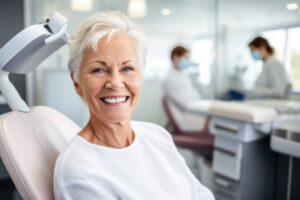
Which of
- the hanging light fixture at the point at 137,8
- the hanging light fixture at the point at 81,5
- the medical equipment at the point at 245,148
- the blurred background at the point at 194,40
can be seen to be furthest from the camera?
the hanging light fixture at the point at 137,8

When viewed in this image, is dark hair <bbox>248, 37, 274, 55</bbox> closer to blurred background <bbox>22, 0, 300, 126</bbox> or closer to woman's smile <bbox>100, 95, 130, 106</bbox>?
blurred background <bbox>22, 0, 300, 126</bbox>

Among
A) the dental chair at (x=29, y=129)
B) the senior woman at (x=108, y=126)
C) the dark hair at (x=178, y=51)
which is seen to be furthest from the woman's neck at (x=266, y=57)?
the dental chair at (x=29, y=129)

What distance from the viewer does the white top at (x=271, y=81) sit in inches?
74.7

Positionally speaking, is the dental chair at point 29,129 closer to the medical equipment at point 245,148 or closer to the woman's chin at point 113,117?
the woman's chin at point 113,117

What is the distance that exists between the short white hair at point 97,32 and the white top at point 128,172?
21cm

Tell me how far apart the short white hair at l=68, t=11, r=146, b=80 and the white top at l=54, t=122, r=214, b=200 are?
21 centimetres

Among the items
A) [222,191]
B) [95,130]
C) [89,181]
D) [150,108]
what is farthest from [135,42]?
[150,108]

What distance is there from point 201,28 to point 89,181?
9.34ft

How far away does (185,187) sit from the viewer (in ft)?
2.94

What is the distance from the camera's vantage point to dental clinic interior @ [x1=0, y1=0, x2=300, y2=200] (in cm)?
81

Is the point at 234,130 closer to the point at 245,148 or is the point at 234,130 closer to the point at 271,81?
the point at 245,148

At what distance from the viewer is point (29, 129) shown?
2.73 ft

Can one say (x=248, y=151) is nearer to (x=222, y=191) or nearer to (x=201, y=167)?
(x=222, y=191)

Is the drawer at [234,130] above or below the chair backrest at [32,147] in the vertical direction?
below
